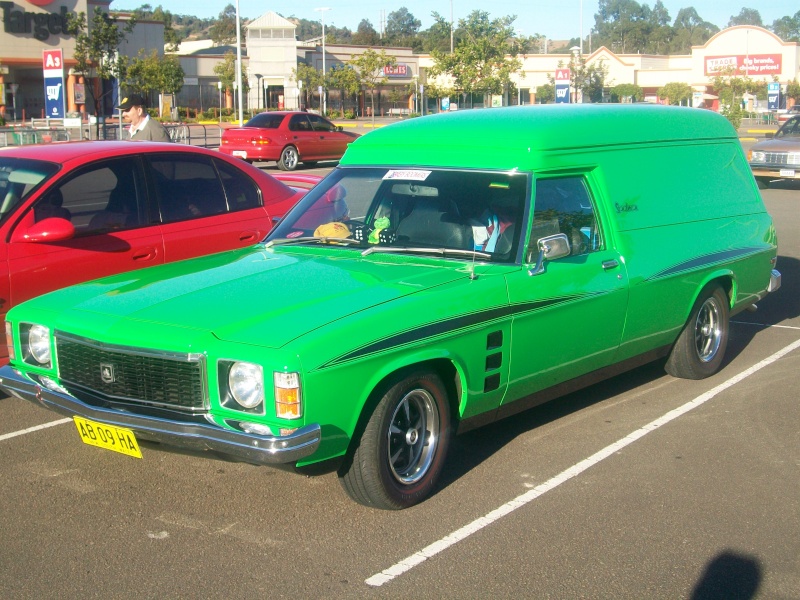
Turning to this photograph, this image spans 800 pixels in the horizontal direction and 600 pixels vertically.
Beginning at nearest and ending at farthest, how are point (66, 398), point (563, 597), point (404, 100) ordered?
1. point (563, 597)
2. point (66, 398)
3. point (404, 100)

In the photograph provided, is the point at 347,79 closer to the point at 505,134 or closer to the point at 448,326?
the point at 505,134

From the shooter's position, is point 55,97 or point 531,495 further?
point 55,97

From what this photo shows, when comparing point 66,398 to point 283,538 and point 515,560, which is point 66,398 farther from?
point 515,560

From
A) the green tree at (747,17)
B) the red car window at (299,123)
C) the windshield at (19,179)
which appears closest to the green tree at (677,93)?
the red car window at (299,123)

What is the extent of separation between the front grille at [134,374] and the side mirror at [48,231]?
1861 millimetres

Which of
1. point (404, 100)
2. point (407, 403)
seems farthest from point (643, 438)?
point (404, 100)

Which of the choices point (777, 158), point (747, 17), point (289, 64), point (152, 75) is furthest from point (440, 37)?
point (747, 17)

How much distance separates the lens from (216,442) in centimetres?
425

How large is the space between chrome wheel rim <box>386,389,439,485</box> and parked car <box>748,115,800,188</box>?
741 inches

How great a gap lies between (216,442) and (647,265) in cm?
320

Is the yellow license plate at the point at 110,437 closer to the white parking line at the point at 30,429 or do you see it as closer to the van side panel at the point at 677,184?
the white parking line at the point at 30,429

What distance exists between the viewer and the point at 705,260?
6.79m

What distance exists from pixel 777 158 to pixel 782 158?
0.12 meters

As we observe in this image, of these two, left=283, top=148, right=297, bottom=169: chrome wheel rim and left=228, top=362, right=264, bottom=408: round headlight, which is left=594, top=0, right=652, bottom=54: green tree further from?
left=228, top=362, right=264, bottom=408: round headlight
